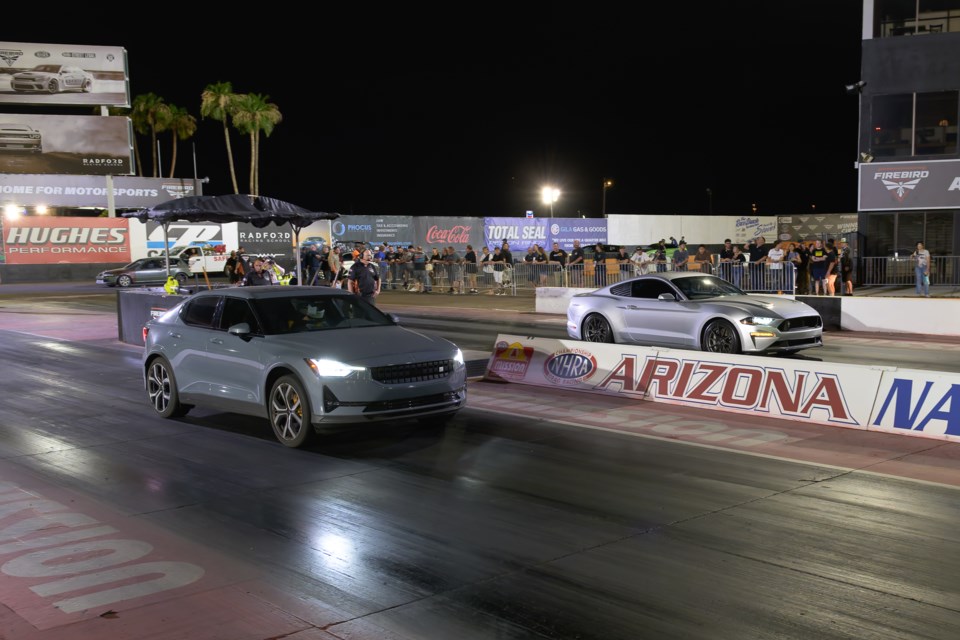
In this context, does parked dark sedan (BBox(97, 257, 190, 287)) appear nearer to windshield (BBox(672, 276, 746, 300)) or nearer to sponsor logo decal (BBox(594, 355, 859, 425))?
windshield (BBox(672, 276, 746, 300))

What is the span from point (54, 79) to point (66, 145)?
448 centimetres

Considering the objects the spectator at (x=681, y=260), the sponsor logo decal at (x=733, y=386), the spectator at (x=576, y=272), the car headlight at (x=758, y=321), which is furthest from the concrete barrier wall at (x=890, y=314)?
the sponsor logo decal at (x=733, y=386)

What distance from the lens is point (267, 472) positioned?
8.15 m

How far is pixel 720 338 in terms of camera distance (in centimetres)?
1452

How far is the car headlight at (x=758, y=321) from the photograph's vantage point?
559 inches

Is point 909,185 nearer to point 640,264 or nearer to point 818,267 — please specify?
point 818,267

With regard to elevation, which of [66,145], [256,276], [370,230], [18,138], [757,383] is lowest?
[757,383]

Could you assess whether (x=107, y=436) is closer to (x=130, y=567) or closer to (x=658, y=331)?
(x=130, y=567)

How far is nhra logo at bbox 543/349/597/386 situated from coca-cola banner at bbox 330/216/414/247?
28.1m

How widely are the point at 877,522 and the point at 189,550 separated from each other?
16.3ft

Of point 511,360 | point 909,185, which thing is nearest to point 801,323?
point 511,360

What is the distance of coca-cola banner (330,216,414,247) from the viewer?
40.3 m

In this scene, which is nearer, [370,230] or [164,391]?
[164,391]

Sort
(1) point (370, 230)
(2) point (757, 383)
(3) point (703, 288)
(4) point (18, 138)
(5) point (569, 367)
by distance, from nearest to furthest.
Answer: (2) point (757, 383), (5) point (569, 367), (3) point (703, 288), (1) point (370, 230), (4) point (18, 138)
